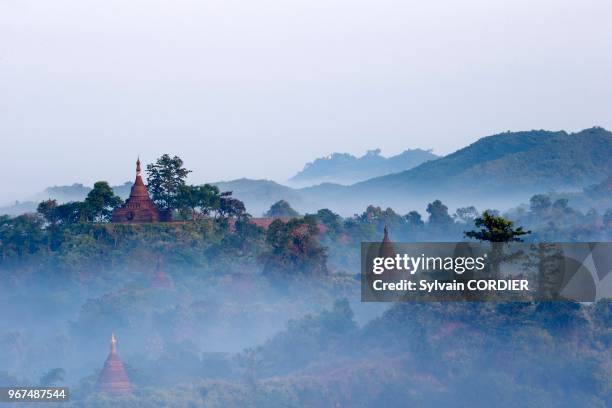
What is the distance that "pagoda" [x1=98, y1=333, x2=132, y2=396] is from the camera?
73.0 m

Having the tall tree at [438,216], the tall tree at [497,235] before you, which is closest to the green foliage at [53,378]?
the tall tree at [497,235]

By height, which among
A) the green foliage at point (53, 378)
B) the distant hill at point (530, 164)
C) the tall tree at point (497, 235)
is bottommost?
the green foliage at point (53, 378)

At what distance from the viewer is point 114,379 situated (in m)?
73.8

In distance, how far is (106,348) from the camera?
8881 centimetres

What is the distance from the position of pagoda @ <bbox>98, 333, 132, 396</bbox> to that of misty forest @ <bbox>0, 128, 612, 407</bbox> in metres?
0.51

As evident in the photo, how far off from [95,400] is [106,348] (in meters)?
17.7

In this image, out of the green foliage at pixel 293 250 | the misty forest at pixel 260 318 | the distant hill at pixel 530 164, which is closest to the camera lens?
the misty forest at pixel 260 318

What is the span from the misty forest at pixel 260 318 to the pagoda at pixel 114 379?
0.51 meters

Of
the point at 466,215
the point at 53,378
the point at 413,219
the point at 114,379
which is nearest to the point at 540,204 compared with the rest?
the point at 413,219

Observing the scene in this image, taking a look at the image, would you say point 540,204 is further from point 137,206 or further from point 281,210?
point 137,206

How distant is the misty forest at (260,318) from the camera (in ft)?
234

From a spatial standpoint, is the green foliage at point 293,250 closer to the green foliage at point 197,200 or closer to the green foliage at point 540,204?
the green foliage at point 197,200

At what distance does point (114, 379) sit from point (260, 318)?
1778 cm

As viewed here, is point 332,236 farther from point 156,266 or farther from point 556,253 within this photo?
point 556,253
